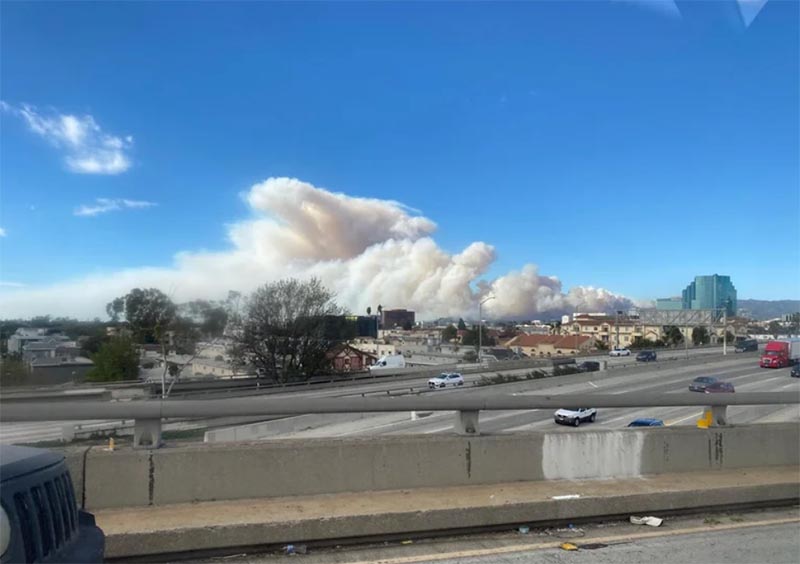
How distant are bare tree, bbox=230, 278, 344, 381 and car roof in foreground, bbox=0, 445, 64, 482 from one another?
143 ft

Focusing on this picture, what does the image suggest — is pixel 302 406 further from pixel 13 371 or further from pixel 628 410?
pixel 13 371

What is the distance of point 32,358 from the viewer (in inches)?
894

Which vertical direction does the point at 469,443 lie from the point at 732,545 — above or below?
above

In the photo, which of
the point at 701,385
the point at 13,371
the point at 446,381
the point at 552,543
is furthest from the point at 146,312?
the point at 552,543

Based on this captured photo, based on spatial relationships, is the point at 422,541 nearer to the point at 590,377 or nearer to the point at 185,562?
the point at 185,562

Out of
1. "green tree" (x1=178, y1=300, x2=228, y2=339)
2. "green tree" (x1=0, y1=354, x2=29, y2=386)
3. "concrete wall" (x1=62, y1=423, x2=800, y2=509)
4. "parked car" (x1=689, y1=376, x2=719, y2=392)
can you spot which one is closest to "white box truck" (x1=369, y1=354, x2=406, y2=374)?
"green tree" (x1=178, y1=300, x2=228, y2=339)

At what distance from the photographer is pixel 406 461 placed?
5969mm

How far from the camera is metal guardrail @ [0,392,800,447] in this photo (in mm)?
5055

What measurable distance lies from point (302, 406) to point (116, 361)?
29.1 m

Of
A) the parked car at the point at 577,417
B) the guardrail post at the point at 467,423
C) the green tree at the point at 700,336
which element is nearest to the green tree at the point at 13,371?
the parked car at the point at 577,417

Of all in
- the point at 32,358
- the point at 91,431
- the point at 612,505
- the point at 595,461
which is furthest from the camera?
the point at 32,358

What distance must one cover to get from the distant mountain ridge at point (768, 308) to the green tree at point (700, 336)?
392 cm

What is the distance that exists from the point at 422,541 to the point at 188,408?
7.44 feet

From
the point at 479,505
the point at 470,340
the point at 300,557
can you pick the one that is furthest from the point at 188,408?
the point at 470,340
